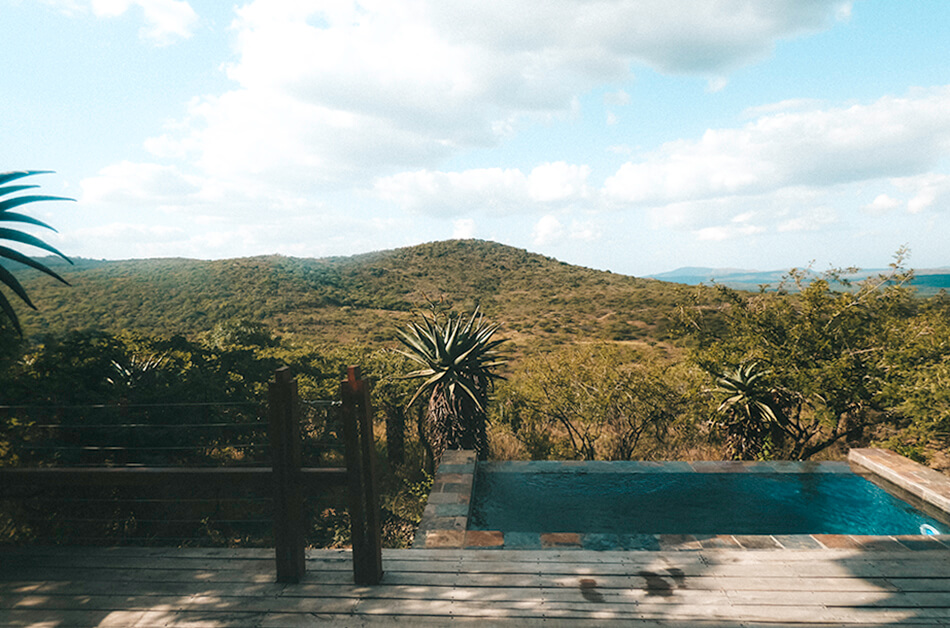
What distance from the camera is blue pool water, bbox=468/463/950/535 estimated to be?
Result: 6.21 metres

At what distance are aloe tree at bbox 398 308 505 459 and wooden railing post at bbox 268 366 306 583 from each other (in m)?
4.19

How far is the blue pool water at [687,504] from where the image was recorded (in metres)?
6.21

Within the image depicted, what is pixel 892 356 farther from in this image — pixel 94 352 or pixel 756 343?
pixel 94 352

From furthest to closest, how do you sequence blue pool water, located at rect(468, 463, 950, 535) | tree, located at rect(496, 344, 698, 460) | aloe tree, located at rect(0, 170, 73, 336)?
tree, located at rect(496, 344, 698, 460), blue pool water, located at rect(468, 463, 950, 535), aloe tree, located at rect(0, 170, 73, 336)

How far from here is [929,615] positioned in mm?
3061

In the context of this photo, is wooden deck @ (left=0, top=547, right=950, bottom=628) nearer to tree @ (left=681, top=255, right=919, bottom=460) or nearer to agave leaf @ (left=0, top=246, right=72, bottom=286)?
agave leaf @ (left=0, top=246, right=72, bottom=286)

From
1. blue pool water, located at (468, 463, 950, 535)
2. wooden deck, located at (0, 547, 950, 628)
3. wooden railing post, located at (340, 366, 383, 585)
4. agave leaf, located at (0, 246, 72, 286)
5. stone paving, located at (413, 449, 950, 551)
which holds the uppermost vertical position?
agave leaf, located at (0, 246, 72, 286)

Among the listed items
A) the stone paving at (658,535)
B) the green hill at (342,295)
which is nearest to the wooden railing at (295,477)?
the stone paving at (658,535)

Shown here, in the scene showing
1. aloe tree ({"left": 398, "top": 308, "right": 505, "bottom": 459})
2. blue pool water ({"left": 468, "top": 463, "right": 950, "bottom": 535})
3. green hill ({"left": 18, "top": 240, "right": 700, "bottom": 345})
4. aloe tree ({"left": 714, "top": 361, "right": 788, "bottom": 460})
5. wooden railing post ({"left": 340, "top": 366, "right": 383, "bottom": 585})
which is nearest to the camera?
wooden railing post ({"left": 340, "top": 366, "right": 383, "bottom": 585})

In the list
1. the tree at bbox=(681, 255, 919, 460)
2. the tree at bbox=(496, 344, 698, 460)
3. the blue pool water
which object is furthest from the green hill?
the blue pool water

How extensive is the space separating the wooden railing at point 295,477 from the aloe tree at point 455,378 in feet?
13.7

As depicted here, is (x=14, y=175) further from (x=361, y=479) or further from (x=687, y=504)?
(x=687, y=504)

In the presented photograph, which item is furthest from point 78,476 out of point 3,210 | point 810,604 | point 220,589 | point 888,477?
point 888,477

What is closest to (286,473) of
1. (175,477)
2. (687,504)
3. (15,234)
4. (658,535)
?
(175,477)
